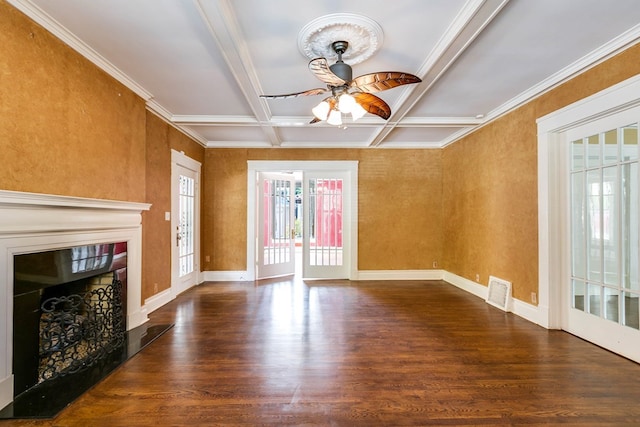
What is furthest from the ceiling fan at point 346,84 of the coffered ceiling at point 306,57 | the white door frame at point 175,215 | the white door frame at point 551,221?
the white door frame at point 175,215

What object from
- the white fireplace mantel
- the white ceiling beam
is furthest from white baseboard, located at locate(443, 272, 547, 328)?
the white fireplace mantel

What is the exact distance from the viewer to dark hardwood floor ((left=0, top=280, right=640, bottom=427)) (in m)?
1.83

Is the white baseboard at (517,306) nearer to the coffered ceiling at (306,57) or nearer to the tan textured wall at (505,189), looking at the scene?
the tan textured wall at (505,189)

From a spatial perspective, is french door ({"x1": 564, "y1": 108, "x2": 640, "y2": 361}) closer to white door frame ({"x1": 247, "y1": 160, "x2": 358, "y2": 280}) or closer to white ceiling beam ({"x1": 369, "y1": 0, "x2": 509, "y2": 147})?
white ceiling beam ({"x1": 369, "y1": 0, "x2": 509, "y2": 147})

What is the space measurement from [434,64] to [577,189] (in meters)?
2.00

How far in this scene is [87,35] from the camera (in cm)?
231

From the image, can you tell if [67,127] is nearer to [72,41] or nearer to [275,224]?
[72,41]

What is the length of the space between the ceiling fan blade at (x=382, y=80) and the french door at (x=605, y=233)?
6.38ft

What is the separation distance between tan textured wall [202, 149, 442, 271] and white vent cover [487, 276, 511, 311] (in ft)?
5.01

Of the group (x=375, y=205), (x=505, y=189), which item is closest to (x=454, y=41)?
(x=505, y=189)

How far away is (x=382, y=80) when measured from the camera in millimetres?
2217

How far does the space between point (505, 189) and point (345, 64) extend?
9.38 feet

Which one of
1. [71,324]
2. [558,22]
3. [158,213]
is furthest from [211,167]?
[558,22]

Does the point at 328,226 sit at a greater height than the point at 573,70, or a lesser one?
lesser
